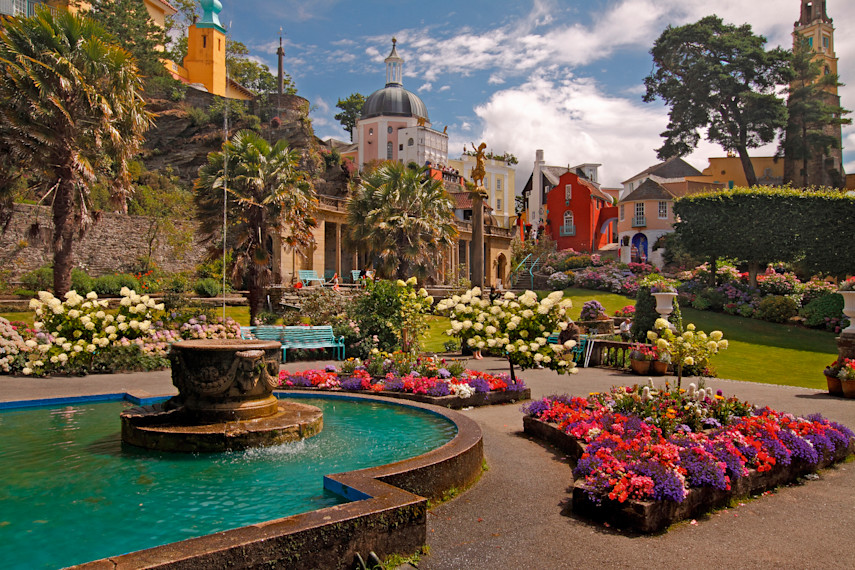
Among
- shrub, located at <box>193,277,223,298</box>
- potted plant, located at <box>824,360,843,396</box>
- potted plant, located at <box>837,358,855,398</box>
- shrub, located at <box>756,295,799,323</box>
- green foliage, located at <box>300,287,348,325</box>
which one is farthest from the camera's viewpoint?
shrub, located at <box>756,295,799,323</box>

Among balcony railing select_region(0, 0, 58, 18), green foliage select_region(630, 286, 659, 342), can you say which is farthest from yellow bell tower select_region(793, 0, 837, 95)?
balcony railing select_region(0, 0, 58, 18)

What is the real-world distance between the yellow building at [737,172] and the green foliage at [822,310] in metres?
36.9

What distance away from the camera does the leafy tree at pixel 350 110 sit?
295 feet

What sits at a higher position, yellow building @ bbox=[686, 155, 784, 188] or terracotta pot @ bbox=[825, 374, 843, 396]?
yellow building @ bbox=[686, 155, 784, 188]

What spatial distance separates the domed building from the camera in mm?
77688

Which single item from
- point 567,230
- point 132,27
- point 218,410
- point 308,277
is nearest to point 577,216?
point 567,230

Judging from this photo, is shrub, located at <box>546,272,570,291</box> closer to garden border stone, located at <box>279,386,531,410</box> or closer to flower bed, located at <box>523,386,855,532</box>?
garden border stone, located at <box>279,386,531,410</box>

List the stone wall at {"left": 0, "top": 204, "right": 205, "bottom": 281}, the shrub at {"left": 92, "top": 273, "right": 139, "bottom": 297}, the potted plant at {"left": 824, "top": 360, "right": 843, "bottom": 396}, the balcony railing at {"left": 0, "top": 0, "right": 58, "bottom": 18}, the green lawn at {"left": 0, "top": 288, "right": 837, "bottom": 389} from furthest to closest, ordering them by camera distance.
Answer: the balcony railing at {"left": 0, "top": 0, "right": 58, "bottom": 18}
the stone wall at {"left": 0, "top": 204, "right": 205, "bottom": 281}
the shrub at {"left": 92, "top": 273, "right": 139, "bottom": 297}
the green lawn at {"left": 0, "top": 288, "right": 837, "bottom": 389}
the potted plant at {"left": 824, "top": 360, "right": 843, "bottom": 396}

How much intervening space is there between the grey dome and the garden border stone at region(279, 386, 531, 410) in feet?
238

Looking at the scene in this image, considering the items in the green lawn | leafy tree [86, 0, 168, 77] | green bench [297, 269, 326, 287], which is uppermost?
leafy tree [86, 0, 168, 77]

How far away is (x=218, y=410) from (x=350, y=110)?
8832cm

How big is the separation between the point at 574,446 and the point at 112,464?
5.24 m

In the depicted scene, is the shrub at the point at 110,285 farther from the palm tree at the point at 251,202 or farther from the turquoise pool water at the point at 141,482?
the turquoise pool water at the point at 141,482

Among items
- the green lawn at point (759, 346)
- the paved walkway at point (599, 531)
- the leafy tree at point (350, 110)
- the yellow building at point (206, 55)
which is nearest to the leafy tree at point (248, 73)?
the yellow building at point (206, 55)
